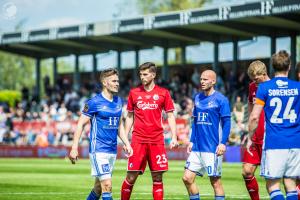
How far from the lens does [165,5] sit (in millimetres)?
82188

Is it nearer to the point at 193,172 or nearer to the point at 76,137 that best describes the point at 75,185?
the point at 193,172

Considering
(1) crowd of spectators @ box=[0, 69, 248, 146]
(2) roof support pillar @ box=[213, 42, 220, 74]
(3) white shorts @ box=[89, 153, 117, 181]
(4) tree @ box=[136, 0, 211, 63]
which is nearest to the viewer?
(3) white shorts @ box=[89, 153, 117, 181]

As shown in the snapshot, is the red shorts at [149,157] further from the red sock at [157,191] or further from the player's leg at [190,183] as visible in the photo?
the player's leg at [190,183]

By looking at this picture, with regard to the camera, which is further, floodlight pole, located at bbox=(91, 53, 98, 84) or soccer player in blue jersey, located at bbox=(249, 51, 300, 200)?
floodlight pole, located at bbox=(91, 53, 98, 84)

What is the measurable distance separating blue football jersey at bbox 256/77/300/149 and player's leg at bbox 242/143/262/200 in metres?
2.78

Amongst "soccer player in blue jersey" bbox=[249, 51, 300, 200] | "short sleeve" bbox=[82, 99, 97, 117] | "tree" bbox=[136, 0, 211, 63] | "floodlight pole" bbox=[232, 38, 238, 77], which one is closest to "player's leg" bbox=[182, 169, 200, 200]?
"short sleeve" bbox=[82, 99, 97, 117]

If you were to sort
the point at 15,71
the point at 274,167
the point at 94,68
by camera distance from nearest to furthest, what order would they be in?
1. the point at 274,167
2. the point at 94,68
3. the point at 15,71

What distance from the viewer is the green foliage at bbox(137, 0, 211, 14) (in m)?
78.7

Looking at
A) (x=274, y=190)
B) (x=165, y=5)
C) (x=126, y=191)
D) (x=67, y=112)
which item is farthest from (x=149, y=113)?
(x=165, y=5)

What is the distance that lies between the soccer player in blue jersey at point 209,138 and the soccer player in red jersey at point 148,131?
0.42 metres

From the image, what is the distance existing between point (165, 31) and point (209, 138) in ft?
97.4

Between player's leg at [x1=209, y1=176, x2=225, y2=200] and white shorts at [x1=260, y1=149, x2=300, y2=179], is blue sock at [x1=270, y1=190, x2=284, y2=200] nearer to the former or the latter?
white shorts at [x1=260, y1=149, x2=300, y2=179]

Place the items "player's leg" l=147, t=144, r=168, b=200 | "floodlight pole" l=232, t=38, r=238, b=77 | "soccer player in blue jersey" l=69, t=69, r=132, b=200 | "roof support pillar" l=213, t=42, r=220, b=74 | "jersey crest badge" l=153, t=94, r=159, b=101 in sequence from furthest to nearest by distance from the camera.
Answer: "roof support pillar" l=213, t=42, r=220, b=74
"floodlight pole" l=232, t=38, r=238, b=77
"jersey crest badge" l=153, t=94, r=159, b=101
"player's leg" l=147, t=144, r=168, b=200
"soccer player in blue jersey" l=69, t=69, r=132, b=200

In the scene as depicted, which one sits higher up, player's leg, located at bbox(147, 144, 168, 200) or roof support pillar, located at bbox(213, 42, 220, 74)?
roof support pillar, located at bbox(213, 42, 220, 74)
